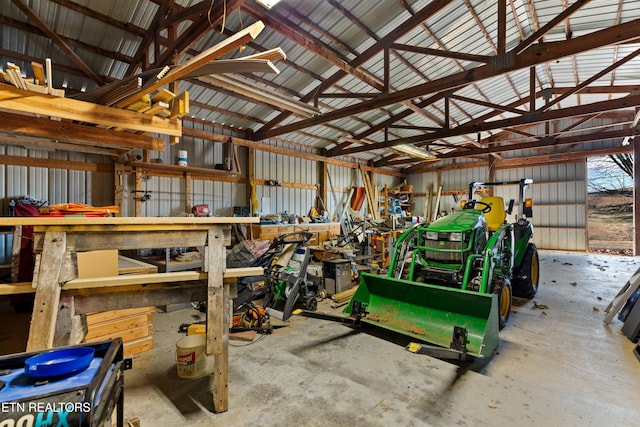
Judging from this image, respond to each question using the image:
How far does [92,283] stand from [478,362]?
317 centimetres

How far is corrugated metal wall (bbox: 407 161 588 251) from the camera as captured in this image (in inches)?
410

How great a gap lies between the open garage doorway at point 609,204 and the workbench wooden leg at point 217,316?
15073 mm

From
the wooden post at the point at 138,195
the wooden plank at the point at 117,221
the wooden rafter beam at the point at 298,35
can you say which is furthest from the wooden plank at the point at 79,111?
the wooden post at the point at 138,195

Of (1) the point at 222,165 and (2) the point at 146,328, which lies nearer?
(2) the point at 146,328

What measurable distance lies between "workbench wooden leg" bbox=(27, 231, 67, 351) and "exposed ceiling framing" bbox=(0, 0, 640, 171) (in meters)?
2.86

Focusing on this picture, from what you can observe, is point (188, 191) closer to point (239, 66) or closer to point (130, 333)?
point (130, 333)

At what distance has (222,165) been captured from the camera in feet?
23.5

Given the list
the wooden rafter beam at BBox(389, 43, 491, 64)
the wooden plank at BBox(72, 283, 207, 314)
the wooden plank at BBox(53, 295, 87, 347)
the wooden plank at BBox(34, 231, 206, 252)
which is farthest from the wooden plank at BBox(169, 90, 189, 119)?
the wooden rafter beam at BBox(389, 43, 491, 64)

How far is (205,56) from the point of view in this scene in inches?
86.7

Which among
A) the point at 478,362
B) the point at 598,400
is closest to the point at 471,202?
the point at 478,362

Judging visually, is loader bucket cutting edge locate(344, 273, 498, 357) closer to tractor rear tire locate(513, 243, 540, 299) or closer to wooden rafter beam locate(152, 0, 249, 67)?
tractor rear tire locate(513, 243, 540, 299)

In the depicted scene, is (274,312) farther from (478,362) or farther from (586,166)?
(586,166)

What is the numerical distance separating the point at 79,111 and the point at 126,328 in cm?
201

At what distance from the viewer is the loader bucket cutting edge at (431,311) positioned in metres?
2.67
